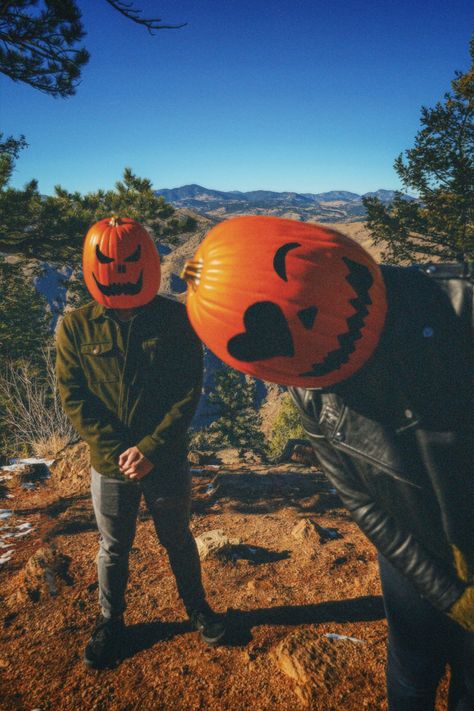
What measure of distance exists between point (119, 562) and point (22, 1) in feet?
28.3

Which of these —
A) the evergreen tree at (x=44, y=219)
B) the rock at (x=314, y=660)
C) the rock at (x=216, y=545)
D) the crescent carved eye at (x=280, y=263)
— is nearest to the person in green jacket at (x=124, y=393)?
the rock at (x=314, y=660)

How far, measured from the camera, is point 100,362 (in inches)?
103

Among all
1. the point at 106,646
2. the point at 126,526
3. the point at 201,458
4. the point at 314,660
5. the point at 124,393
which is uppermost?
the point at 124,393

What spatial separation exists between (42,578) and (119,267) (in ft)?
10.5

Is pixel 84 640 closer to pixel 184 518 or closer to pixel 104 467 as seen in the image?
pixel 184 518

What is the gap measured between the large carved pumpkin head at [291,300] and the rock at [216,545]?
344 cm

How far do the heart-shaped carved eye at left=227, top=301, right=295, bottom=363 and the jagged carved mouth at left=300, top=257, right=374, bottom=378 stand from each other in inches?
5.4

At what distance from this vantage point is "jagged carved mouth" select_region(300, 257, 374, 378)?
4.35 ft

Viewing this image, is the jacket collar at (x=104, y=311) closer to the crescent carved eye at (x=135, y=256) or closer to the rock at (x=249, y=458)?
the crescent carved eye at (x=135, y=256)

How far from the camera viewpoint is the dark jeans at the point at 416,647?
1.62 meters

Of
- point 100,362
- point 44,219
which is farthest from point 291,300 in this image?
point 44,219

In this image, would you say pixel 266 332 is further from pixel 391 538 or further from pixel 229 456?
pixel 229 456

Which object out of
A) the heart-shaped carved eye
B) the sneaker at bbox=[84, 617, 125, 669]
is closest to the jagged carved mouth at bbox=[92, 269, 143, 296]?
the heart-shaped carved eye

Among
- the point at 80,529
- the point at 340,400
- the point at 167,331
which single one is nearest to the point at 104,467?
the point at 167,331
